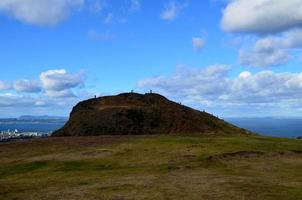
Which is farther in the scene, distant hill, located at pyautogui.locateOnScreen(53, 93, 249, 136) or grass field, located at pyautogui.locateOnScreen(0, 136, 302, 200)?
distant hill, located at pyautogui.locateOnScreen(53, 93, 249, 136)

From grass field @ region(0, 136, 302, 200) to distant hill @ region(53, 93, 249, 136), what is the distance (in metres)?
32.1

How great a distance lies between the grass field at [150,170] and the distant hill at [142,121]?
105 ft

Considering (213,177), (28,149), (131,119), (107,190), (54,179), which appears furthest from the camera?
(131,119)

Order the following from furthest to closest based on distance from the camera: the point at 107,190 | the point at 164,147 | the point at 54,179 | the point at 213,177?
the point at 164,147, the point at 54,179, the point at 213,177, the point at 107,190

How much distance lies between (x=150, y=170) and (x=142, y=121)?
199ft

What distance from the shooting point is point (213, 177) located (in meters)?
34.2

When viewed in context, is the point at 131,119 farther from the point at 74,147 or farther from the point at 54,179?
the point at 54,179

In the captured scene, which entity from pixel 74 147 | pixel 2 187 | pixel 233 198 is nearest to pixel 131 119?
pixel 74 147

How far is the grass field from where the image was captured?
28.8 meters

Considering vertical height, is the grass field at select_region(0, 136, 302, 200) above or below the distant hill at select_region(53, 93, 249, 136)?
below

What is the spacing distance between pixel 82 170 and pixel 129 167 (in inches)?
162

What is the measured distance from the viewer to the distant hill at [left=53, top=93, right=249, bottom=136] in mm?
97500

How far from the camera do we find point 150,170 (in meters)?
39.8

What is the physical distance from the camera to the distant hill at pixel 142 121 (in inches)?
3839
